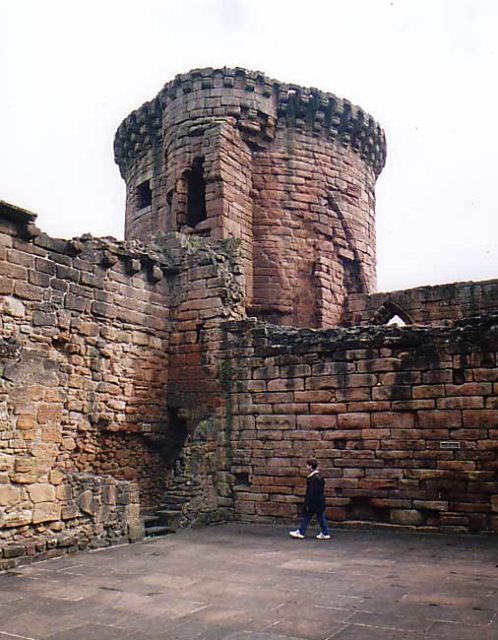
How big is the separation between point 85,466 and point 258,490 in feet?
9.88

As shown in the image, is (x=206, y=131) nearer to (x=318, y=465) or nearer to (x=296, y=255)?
(x=296, y=255)

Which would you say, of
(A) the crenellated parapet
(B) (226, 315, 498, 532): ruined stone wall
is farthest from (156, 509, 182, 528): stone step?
(A) the crenellated parapet

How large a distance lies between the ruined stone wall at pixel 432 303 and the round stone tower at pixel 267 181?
104 cm

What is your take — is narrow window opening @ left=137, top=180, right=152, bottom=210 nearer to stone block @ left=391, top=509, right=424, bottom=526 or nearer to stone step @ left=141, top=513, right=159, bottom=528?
stone step @ left=141, top=513, right=159, bottom=528

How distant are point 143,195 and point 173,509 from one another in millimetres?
10866

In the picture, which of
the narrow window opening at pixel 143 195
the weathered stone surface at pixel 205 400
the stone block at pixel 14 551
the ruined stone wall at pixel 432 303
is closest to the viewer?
the stone block at pixel 14 551

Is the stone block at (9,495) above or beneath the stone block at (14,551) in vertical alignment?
above

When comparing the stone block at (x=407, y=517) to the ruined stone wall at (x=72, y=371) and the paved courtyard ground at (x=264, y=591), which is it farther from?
the ruined stone wall at (x=72, y=371)

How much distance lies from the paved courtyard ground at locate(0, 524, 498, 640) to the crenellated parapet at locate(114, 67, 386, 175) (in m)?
11.4

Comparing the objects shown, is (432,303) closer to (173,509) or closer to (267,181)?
(267,181)

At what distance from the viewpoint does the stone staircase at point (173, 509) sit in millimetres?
10992

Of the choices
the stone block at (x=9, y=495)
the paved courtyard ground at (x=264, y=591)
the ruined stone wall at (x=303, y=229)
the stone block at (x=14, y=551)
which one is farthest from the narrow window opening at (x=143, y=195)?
the stone block at (x=14, y=551)

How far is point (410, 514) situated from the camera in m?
10.2

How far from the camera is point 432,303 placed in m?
16.4
